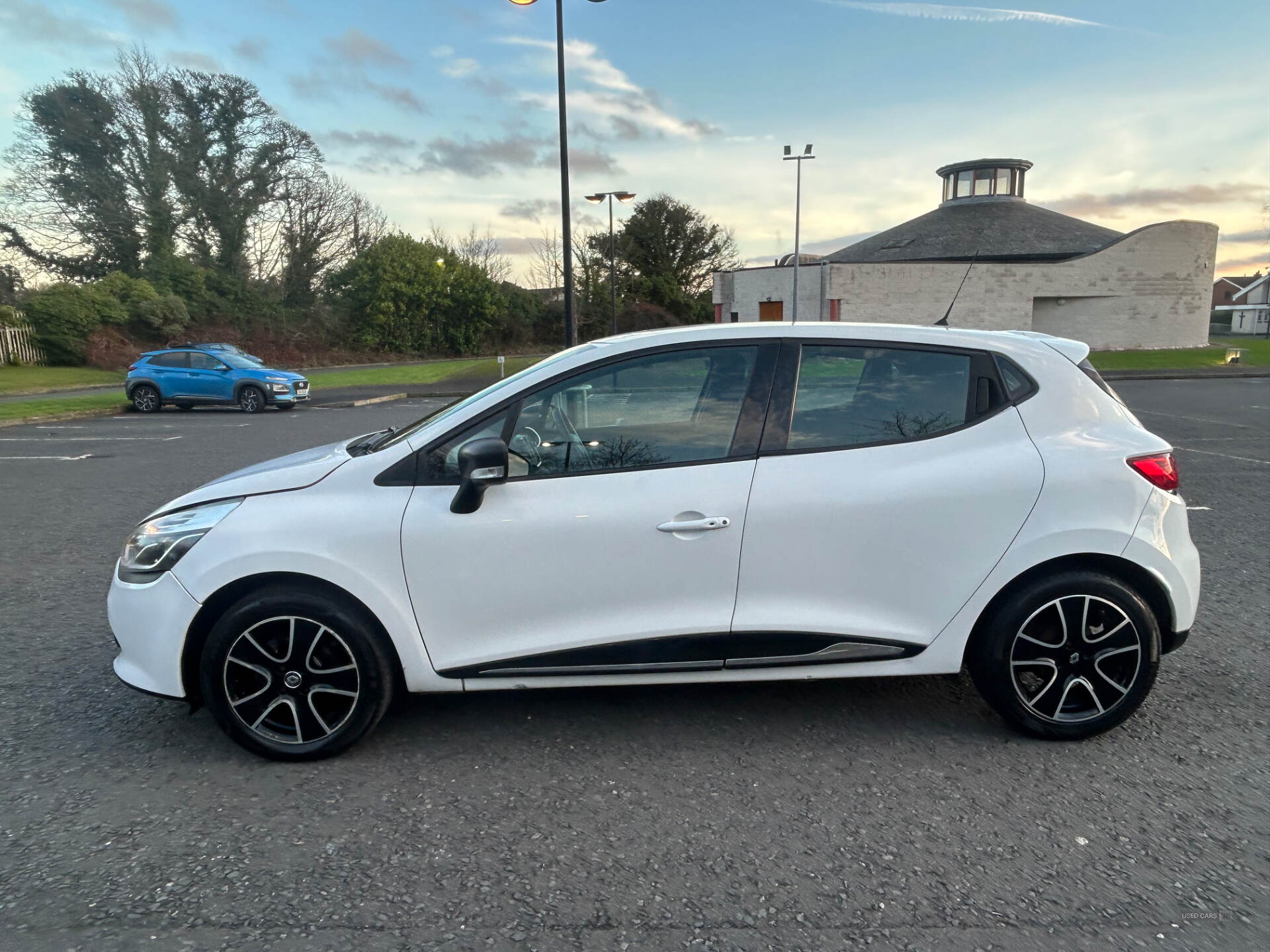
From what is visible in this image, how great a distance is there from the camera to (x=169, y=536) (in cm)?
313

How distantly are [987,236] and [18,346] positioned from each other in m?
54.8

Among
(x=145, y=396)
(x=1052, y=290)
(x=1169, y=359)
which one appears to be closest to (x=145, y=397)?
(x=145, y=396)

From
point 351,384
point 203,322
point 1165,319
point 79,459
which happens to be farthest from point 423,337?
point 1165,319

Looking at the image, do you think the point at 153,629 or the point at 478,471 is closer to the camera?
the point at 478,471

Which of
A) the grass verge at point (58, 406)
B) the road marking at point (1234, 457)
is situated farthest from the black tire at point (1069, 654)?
the grass verge at point (58, 406)

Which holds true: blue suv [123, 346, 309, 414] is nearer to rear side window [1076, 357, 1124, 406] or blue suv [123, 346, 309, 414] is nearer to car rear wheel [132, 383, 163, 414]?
car rear wheel [132, 383, 163, 414]

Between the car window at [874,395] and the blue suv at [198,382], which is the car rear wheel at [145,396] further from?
the car window at [874,395]

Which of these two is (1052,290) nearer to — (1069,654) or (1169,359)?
(1169,359)

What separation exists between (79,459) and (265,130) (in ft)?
125

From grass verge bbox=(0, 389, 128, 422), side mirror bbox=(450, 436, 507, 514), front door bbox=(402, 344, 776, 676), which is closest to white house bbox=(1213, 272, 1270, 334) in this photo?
grass verge bbox=(0, 389, 128, 422)

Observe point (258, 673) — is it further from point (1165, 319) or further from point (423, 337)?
point (1165, 319)

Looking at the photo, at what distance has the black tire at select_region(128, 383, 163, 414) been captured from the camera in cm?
1991

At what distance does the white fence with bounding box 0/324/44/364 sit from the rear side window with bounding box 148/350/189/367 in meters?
17.5

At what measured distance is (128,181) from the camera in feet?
128
